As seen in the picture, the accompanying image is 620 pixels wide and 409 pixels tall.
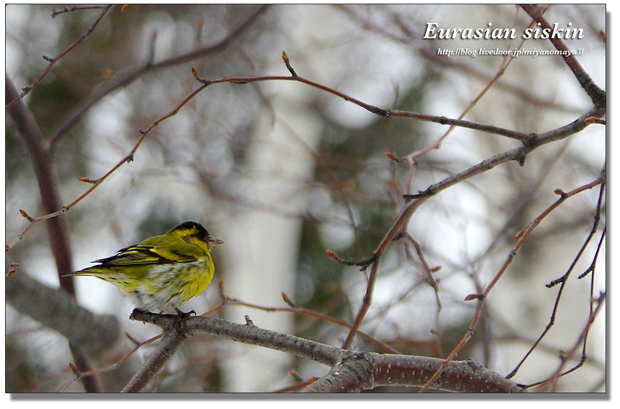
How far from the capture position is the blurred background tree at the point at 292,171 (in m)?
3.26

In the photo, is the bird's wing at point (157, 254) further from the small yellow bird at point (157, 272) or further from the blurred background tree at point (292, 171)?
the blurred background tree at point (292, 171)

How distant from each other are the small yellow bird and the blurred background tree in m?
1.15

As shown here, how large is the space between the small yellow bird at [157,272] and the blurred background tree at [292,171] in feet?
3.77

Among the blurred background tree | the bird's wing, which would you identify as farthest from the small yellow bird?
the blurred background tree

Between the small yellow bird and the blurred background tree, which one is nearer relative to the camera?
the small yellow bird

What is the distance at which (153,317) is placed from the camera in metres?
1.59

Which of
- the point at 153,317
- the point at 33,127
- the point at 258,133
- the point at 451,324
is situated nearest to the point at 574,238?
the point at 451,324

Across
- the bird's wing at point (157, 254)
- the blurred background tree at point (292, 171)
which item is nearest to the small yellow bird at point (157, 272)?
the bird's wing at point (157, 254)

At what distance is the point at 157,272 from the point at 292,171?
250cm

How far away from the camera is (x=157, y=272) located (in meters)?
1.85

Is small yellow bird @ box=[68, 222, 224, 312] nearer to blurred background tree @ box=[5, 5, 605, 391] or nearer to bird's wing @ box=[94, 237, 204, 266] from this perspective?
bird's wing @ box=[94, 237, 204, 266]

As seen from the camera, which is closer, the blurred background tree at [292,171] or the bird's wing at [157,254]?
the bird's wing at [157,254]

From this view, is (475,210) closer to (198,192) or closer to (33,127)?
(198,192)

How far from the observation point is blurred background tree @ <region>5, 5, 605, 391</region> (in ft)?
10.7
